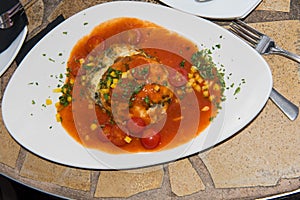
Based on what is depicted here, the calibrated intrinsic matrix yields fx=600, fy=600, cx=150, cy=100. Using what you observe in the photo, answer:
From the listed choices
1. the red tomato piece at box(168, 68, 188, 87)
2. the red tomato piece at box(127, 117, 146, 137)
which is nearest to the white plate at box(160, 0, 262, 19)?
the red tomato piece at box(168, 68, 188, 87)

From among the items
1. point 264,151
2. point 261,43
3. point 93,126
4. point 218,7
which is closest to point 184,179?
point 264,151

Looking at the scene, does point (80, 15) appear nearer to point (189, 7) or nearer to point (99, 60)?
point (99, 60)

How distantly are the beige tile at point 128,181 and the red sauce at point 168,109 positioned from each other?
0.37ft

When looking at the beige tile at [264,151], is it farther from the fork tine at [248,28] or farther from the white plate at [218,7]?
the white plate at [218,7]

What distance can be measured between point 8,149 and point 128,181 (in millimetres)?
639

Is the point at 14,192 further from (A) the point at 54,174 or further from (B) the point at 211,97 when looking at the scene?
(B) the point at 211,97

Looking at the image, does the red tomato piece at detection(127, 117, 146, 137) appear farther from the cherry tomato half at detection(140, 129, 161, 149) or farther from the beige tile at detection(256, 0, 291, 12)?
the beige tile at detection(256, 0, 291, 12)

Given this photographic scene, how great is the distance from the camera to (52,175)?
9.63 ft

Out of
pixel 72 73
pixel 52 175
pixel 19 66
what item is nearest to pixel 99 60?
pixel 72 73

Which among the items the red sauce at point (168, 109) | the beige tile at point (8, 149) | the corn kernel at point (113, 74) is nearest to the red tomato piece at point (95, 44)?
the red sauce at point (168, 109)

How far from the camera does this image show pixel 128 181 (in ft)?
9.50

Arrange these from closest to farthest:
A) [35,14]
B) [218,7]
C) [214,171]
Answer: [214,171]
[218,7]
[35,14]

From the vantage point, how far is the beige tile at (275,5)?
3178mm

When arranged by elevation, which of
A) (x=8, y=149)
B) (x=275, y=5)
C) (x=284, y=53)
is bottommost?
(x=8, y=149)
